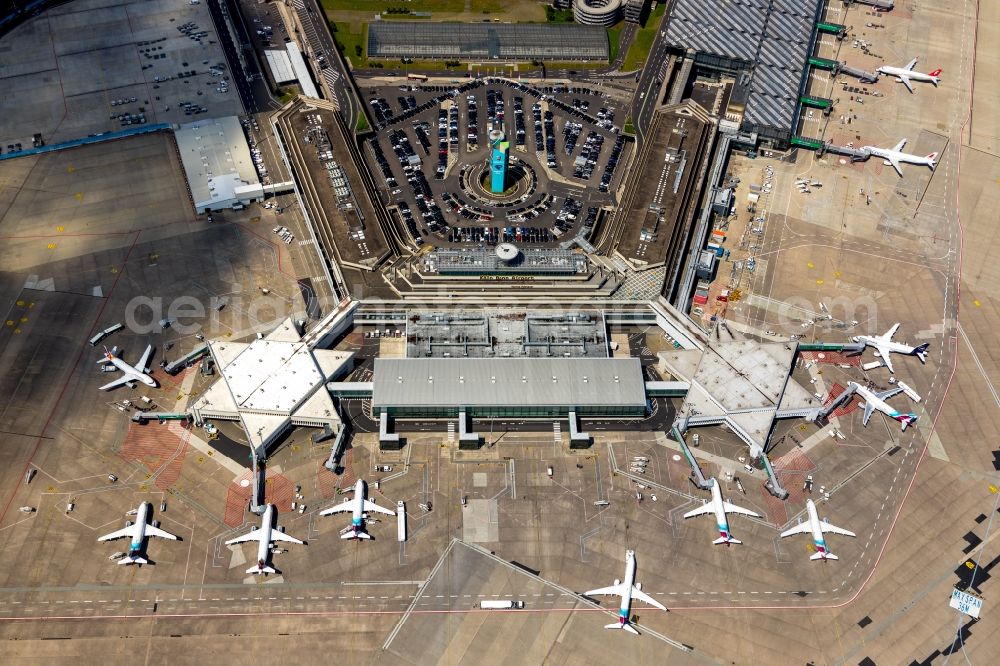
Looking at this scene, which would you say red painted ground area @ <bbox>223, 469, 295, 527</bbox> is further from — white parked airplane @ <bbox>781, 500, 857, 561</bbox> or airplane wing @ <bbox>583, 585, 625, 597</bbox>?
white parked airplane @ <bbox>781, 500, 857, 561</bbox>

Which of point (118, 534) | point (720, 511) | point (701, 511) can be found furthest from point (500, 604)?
point (118, 534)

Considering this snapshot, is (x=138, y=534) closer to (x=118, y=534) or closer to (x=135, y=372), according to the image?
(x=118, y=534)

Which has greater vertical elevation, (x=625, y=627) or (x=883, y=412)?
(x=883, y=412)

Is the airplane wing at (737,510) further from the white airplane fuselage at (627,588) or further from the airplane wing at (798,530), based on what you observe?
the white airplane fuselage at (627,588)

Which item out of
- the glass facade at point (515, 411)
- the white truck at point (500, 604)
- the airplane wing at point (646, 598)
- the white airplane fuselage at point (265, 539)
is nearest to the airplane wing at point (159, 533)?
the white airplane fuselage at point (265, 539)

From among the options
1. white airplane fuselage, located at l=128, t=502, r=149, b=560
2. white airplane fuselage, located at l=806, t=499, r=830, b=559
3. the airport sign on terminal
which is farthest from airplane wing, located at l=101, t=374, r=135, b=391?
the airport sign on terminal
